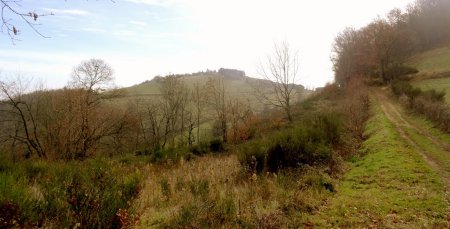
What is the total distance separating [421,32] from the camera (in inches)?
2302

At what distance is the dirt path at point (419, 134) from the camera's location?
12.4 m

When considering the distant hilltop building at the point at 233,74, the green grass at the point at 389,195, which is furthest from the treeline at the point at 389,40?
the distant hilltop building at the point at 233,74

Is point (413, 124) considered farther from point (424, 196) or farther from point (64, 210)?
point (64, 210)

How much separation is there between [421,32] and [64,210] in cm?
6686

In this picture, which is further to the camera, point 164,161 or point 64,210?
point 164,161

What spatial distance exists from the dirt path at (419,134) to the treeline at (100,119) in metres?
15.0

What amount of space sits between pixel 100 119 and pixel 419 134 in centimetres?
3103

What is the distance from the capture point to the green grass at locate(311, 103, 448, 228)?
760 cm

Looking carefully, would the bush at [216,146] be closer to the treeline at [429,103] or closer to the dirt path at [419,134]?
the dirt path at [419,134]

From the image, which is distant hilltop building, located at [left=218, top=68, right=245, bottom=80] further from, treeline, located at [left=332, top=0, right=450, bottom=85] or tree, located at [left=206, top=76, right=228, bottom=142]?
tree, located at [left=206, top=76, right=228, bottom=142]

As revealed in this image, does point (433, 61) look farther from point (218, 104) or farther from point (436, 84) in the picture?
point (218, 104)

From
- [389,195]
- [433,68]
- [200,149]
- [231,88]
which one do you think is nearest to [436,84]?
[433,68]

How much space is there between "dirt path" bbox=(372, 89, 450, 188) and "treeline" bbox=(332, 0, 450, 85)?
20.8m

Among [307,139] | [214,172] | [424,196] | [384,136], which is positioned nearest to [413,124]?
[384,136]
